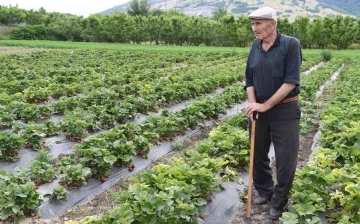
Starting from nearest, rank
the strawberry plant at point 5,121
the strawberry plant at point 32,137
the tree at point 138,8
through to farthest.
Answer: the strawberry plant at point 32,137 → the strawberry plant at point 5,121 → the tree at point 138,8

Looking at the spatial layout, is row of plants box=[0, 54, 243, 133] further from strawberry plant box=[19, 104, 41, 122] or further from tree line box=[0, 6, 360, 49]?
tree line box=[0, 6, 360, 49]

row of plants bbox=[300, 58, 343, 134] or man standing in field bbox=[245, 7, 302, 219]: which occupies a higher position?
man standing in field bbox=[245, 7, 302, 219]

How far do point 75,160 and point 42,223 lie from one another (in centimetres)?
186

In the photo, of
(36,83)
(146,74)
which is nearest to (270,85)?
(36,83)

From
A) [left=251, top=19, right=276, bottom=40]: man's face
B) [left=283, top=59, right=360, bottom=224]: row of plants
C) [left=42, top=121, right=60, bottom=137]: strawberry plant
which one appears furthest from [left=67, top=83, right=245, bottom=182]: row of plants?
[left=251, top=19, right=276, bottom=40]: man's face

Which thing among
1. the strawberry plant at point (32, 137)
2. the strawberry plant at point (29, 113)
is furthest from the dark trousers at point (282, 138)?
the strawberry plant at point (29, 113)

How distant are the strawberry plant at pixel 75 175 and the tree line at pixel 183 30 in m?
50.5

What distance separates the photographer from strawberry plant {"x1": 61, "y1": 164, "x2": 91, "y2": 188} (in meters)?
5.59

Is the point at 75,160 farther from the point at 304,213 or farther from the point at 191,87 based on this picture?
the point at 191,87

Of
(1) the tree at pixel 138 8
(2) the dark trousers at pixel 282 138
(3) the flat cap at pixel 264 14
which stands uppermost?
(1) the tree at pixel 138 8

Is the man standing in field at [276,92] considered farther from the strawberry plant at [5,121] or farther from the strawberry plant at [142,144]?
the strawberry plant at [5,121]

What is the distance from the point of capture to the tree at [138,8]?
271ft

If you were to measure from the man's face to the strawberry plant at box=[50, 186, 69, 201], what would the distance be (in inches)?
126

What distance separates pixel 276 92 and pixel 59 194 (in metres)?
3.08
